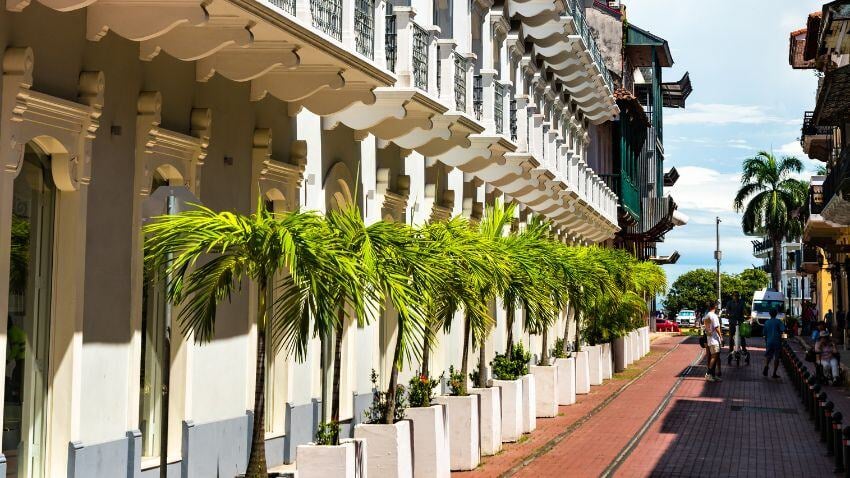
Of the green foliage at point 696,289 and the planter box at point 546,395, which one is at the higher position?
the green foliage at point 696,289

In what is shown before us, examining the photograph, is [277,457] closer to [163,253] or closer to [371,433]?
[371,433]

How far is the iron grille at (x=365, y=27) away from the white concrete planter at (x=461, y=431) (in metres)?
4.24

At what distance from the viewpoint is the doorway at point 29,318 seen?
391 inches

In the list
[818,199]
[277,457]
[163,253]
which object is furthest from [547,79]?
[163,253]

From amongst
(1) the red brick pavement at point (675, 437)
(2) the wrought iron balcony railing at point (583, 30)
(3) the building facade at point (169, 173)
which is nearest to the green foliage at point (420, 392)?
(1) the red brick pavement at point (675, 437)

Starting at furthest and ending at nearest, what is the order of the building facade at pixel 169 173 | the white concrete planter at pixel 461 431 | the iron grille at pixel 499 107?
the iron grille at pixel 499 107, the white concrete planter at pixel 461 431, the building facade at pixel 169 173

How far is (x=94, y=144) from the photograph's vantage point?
10938 millimetres

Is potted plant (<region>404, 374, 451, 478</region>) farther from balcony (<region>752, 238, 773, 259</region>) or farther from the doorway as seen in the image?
balcony (<region>752, 238, 773, 259</region>)

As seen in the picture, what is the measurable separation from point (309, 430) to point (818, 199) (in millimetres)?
32770

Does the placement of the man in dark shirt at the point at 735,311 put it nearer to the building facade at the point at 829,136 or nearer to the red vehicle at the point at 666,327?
the building facade at the point at 829,136

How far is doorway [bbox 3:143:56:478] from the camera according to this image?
9930 millimetres

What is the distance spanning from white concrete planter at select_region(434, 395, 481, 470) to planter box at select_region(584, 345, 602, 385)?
1427cm

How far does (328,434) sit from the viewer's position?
11.7 meters

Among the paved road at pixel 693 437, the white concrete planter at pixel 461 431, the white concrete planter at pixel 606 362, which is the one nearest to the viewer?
the white concrete planter at pixel 461 431
